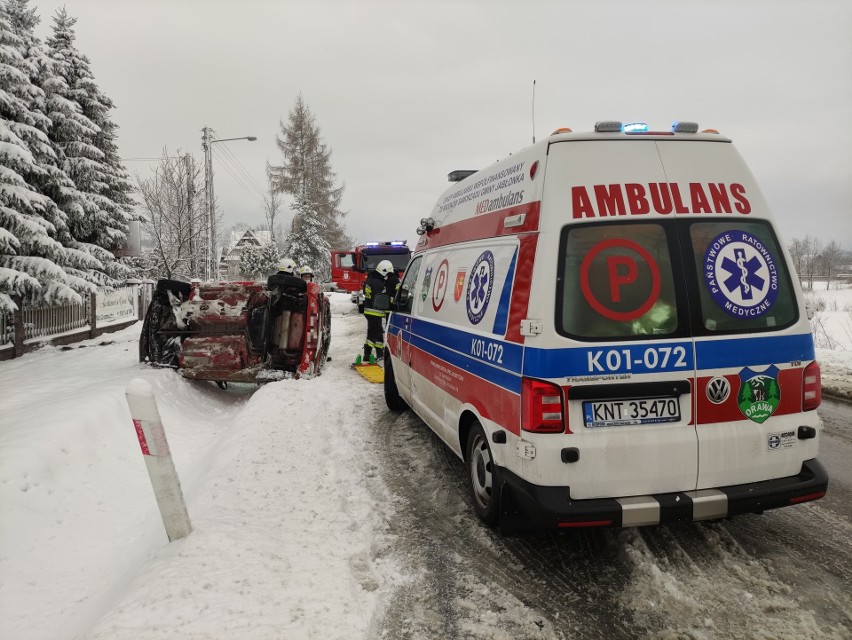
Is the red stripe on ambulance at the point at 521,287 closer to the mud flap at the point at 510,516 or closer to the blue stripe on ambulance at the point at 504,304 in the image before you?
the blue stripe on ambulance at the point at 504,304

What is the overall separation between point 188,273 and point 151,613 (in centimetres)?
1933

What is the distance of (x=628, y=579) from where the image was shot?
121 inches

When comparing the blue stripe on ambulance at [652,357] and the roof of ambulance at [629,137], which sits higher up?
the roof of ambulance at [629,137]

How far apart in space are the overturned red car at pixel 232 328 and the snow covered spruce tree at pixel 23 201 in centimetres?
370

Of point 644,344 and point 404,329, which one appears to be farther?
point 404,329

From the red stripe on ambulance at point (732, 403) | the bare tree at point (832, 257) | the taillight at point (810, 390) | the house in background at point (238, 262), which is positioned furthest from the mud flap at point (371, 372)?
the bare tree at point (832, 257)

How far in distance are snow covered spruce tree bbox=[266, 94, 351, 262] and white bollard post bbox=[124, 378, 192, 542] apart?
123ft

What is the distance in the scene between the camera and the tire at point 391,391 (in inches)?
268

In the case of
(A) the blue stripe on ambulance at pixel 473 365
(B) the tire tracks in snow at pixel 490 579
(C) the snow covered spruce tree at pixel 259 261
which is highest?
(C) the snow covered spruce tree at pixel 259 261

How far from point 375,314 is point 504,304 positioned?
6350 mm

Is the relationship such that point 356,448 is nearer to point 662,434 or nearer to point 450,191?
point 450,191

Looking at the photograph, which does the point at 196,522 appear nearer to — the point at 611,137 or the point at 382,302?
the point at 611,137

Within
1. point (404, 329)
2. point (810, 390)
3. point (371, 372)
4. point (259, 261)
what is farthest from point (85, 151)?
point (259, 261)

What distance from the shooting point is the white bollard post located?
10.4 ft
